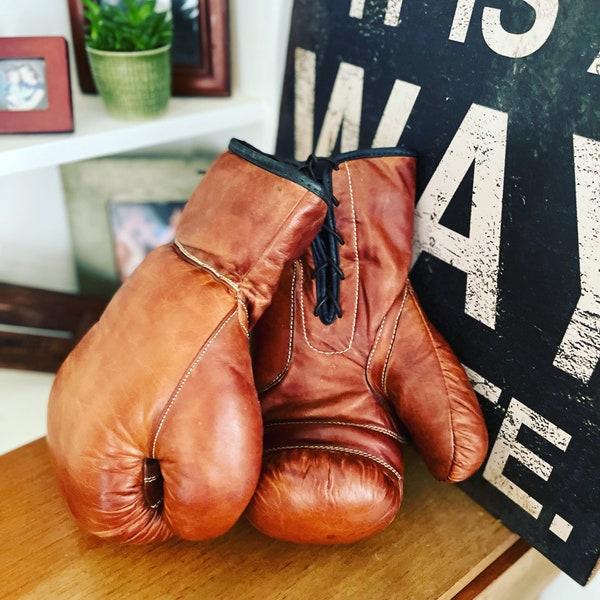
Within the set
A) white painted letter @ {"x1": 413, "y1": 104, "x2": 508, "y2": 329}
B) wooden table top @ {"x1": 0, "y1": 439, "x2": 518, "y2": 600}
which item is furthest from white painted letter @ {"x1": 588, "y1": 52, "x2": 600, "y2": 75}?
wooden table top @ {"x1": 0, "y1": 439, "x2": 518, "y2": 600}

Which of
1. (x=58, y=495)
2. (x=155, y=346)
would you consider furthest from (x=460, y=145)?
(x=58, y=495)

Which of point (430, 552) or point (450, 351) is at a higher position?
point (450, 351)

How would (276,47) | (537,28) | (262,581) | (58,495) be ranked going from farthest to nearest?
(276,47)
(58,495)
(262,581)
(537,28)

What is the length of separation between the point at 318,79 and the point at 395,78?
19cm

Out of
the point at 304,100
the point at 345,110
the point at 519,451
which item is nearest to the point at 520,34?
the point at 345,110

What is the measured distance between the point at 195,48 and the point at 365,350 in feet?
2.21

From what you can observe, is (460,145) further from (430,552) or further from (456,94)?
(430,552)

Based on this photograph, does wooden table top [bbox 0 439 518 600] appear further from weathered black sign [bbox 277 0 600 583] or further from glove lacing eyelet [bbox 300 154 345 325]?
glove lacing eyelet [bbox 300 154 345 325]

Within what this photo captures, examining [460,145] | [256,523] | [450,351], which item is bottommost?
[256,523]

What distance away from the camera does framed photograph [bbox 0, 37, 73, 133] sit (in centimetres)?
91

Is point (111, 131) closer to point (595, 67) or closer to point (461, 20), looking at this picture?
point (461, 20)

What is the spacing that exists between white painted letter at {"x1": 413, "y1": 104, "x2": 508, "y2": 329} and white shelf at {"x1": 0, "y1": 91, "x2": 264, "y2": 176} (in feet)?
1.47

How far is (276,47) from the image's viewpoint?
1.10 m

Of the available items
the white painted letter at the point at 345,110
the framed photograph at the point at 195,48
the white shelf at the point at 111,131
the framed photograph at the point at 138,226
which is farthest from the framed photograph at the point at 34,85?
the white painted letter at the point at 345,110
